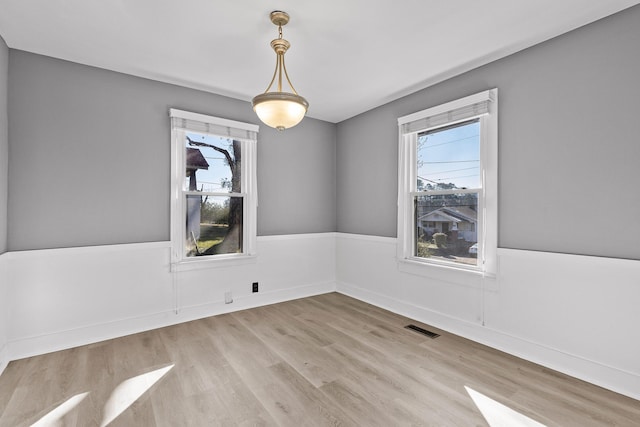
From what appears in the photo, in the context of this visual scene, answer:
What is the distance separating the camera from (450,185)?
3.41 m

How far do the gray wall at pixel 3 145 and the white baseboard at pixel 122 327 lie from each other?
866 millimetres

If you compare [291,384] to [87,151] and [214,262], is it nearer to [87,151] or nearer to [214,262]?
[214,262]

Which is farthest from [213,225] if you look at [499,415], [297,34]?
[499,415]

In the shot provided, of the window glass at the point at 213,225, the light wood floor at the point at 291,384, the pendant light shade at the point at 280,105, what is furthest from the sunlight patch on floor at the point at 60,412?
the pendant light shade at the point at 280,105

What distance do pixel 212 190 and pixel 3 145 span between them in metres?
1.83

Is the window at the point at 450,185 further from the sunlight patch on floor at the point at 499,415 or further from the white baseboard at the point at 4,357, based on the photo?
the white baseboard at the point at 4,357

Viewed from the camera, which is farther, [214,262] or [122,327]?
[214,262]

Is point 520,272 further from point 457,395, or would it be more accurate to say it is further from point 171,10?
point 171,10

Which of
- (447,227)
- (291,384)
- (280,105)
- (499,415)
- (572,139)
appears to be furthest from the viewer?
(447,227)

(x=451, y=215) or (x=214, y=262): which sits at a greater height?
(x=451, y=215)

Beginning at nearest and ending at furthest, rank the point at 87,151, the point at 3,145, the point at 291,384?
the point at 291,384
the point at 3,145
the point at 87,151

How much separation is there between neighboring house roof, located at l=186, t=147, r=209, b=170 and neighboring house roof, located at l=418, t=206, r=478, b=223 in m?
2.71

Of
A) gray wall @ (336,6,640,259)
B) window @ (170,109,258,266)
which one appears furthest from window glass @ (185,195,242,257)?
gray wall @ (336,6,640,259)

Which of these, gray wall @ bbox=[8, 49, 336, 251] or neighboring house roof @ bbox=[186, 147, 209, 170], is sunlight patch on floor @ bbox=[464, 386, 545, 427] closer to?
gray wall @ bbox=[8, 49, 336, 251]
